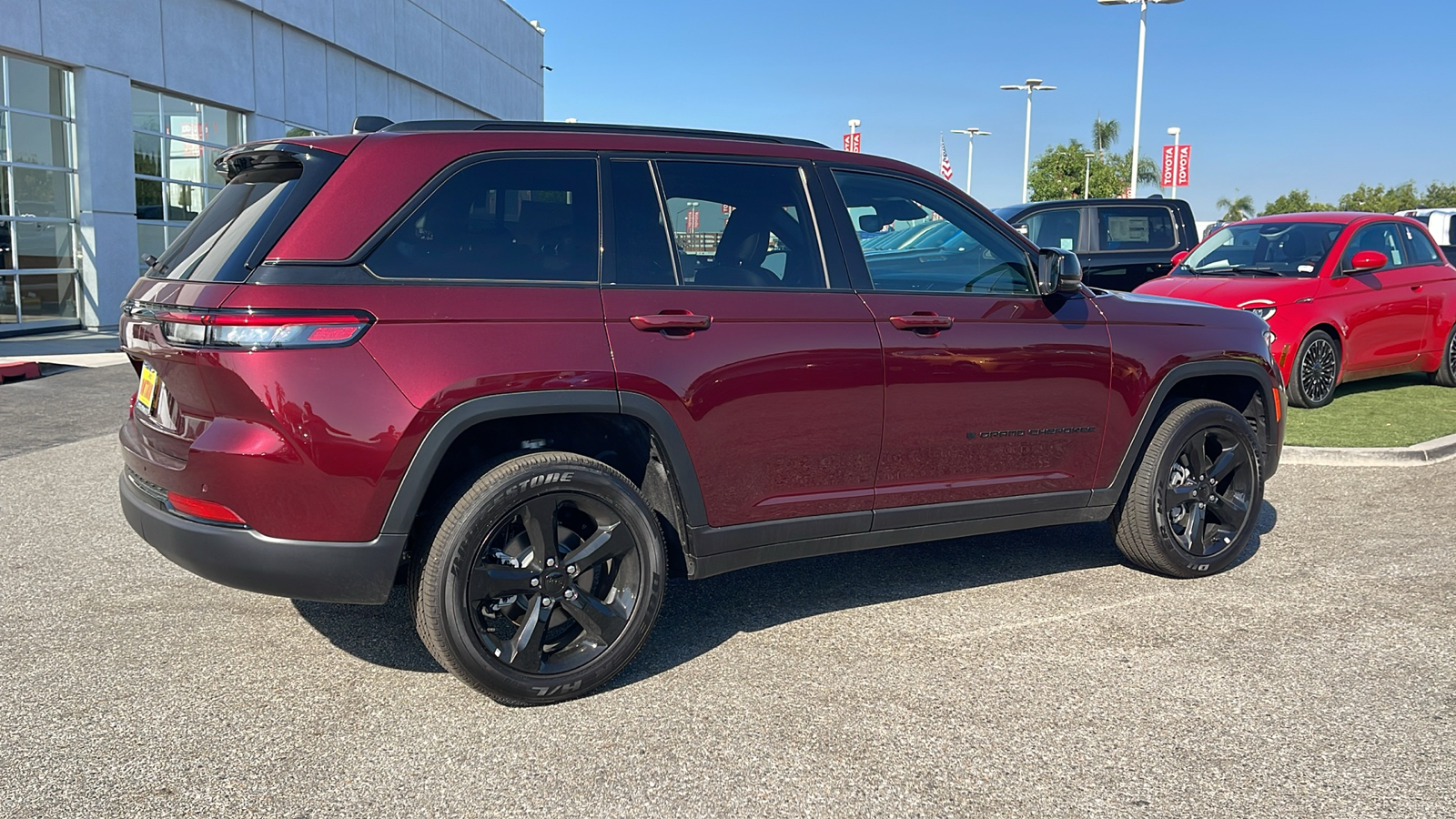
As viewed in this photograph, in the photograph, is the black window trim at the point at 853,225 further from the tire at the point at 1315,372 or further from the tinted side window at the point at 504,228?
the tire at the point at 1315,372

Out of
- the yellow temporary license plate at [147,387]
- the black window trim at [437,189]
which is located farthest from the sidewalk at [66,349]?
the black window trim at [437,189]

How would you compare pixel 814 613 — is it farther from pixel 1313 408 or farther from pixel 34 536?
pixel 1313 408

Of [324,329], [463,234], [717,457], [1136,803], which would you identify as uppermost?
[463,234]

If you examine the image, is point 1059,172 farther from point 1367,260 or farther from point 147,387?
point 147,387

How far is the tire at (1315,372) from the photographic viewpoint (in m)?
9.58

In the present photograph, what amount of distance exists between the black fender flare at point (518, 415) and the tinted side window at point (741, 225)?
1.76 ft

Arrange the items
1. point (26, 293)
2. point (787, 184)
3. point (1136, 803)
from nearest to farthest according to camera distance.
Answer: point (1136, 803), point (787, 184), point (26, 293)

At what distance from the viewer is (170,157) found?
63.9ft

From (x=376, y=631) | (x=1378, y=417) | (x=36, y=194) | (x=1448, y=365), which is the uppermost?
(x=36, y=194)

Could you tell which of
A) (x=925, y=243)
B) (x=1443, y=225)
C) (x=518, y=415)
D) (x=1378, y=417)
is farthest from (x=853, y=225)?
(x=1443, y=225)

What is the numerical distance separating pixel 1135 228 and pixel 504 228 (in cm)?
1114

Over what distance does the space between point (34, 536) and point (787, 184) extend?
4207mm

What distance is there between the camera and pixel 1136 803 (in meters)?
3.04

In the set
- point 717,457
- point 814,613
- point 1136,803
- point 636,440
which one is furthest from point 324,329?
point 1136,803
